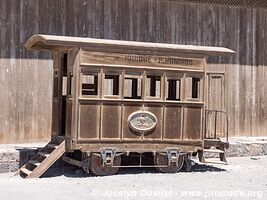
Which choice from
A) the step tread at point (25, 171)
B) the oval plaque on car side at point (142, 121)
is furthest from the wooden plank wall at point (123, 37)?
the oval plaque on car side at point (142, 121)

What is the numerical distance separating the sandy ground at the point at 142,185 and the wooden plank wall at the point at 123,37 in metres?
2.16

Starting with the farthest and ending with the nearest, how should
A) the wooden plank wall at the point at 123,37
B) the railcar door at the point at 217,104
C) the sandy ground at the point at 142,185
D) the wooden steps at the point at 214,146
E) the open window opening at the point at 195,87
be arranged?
the railcar door at the point at 217,104 → the wooden plank wall at the point at 123,37 → the wooden steps at the point at 214,146 → the open window opening at the point at 195,87 → the sandy ground at the point at 142,185

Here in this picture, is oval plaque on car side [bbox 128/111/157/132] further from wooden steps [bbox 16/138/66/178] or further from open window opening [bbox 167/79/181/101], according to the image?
wooden steps [bbox 16/138/66/178]

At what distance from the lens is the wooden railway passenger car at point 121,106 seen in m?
12.5

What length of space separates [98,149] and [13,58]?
365 cm

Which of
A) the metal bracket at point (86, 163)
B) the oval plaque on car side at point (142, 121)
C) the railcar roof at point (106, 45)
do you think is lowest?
the metal bracket at point (86, 163)

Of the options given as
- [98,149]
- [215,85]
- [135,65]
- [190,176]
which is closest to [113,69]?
[135,65]

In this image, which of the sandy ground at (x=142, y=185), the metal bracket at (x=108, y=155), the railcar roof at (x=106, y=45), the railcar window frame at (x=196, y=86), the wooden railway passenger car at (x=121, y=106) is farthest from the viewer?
the railcar window frame at (x=196, y=86)

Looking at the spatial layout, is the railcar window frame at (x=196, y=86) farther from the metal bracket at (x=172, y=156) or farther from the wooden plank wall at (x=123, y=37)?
the wooden plank wall at (x=123, y=37)

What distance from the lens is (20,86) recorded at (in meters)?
14.8

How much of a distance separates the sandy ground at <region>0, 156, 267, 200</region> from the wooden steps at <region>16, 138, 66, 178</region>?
8.0 inches

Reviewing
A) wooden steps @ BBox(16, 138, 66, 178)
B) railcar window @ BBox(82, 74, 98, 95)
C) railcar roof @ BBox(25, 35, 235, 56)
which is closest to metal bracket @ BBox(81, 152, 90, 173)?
wooden steps @ BBox(16, 138, 66, 178)

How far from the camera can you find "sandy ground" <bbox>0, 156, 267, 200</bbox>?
10430 mm

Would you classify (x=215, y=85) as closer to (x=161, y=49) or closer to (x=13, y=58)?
(x=161, y=49)
